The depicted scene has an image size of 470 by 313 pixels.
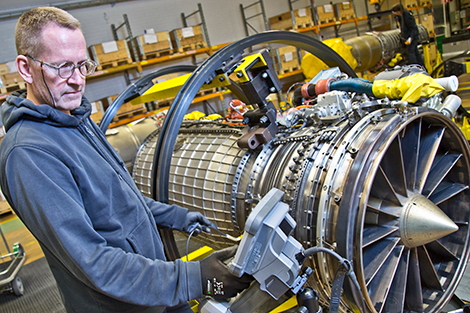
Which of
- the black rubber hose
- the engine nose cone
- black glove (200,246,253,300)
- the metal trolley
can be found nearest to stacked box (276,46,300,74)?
the black rubber hose

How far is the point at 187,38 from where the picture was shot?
24.3ft

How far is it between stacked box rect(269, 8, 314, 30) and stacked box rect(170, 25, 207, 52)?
2312 mm

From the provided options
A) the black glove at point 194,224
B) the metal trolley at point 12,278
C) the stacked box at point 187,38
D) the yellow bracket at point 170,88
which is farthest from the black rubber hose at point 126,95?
the stacked box at point 187,38

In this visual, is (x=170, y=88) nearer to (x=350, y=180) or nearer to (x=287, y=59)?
(x=350, y=180)

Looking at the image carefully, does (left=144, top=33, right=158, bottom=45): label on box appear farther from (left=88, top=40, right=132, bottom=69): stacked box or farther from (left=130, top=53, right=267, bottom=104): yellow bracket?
(left=130, top=53, right=267, bottom=104): yellow bracket

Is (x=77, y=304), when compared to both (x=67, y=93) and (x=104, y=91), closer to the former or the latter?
(x=67, y=93)

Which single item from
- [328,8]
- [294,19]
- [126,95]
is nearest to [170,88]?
[126,95]

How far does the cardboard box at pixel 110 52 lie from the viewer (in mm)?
6516

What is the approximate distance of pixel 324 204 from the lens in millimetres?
1799

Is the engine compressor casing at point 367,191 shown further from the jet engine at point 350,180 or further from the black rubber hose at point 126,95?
the black rubber hose at point 126,95

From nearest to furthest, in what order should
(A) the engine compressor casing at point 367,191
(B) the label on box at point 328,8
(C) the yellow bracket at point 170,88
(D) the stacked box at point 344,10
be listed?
(A) the engine compressor casing at point 367,191
(C) the yellow bracket at point 170,88
(B) the label on box at point 328,8
(D) the stacked box at point 344,10

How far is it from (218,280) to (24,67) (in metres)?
1.01

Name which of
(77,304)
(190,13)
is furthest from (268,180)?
(190,13)

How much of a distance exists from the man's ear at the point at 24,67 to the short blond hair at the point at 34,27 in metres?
0.02
